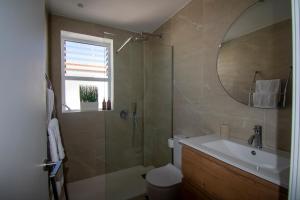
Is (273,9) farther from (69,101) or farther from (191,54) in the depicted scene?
(69,101)

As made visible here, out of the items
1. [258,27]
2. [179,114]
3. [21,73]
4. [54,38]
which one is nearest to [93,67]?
[54,38]

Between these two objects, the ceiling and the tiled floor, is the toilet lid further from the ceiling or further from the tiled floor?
the ceiling

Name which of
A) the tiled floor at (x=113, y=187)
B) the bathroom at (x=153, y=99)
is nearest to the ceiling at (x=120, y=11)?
the bathroom at (x=153, y=99)

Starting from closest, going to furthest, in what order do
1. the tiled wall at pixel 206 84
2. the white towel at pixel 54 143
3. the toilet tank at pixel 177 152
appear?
the tiled wall at pixel 206 84, the white towel at pixel 54 143, the toilet tank at pixel 177 152

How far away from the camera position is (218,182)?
105cm

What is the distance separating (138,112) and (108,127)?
55cm

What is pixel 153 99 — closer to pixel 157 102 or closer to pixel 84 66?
pixel 157 102

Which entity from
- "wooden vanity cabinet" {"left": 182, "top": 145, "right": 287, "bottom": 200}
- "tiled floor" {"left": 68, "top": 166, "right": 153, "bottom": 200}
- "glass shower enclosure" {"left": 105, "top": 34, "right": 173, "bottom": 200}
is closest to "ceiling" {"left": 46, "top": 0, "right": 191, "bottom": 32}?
"glass shower enclosure" {"left": 105, "top": 34, "right": 173, "bottom": 200}

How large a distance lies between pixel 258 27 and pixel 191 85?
0.89 meters

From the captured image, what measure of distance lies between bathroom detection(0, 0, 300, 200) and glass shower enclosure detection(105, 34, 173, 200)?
0.02 metres

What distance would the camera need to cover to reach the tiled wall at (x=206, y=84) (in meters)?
1.24

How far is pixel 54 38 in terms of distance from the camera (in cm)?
224

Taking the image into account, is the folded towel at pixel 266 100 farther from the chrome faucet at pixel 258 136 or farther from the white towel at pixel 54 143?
the white towel at pixel 54 143

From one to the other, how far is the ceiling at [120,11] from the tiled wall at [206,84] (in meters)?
0.18
